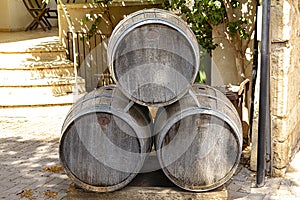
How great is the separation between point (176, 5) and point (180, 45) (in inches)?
83.3

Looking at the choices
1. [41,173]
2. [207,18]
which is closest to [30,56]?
[41,173]

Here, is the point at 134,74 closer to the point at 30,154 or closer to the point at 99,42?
the point at 30,154

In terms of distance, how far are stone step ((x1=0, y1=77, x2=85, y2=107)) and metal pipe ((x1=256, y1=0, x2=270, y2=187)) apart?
3887mm

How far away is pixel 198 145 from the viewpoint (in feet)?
11.1

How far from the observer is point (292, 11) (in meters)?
4.11

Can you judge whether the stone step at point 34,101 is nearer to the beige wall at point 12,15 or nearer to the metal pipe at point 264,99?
the metal pipe at point 264,99

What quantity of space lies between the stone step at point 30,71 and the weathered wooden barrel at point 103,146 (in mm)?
4102

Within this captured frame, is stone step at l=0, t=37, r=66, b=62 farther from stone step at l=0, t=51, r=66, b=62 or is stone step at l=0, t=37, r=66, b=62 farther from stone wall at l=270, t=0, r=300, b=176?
stone wall at l=270, t=0, r=300, b=176

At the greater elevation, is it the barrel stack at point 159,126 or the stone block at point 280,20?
the stone block at point 280,20

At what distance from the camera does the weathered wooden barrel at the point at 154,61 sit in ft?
10.8

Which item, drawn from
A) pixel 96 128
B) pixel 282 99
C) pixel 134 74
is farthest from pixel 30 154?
pixel 282 99

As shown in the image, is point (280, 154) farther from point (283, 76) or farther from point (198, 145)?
point (198, 145)

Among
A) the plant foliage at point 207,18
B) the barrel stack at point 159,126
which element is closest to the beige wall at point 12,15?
the plant foliage at point 207,18

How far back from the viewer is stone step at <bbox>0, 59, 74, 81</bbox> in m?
7.23
